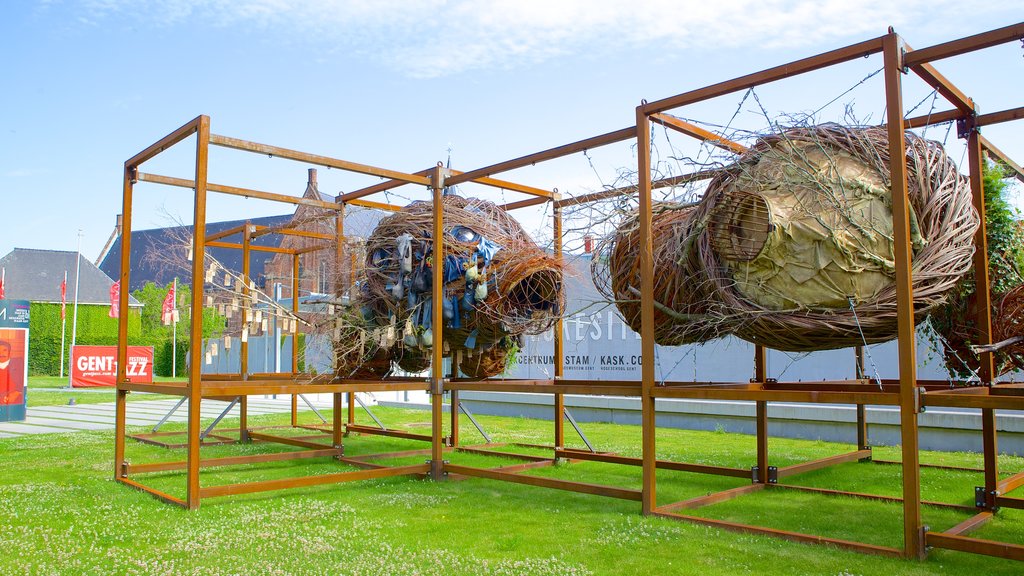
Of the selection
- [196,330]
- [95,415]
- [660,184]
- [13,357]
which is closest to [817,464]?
[660,184]

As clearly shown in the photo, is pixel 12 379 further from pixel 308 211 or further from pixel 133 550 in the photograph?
pixel 133 550

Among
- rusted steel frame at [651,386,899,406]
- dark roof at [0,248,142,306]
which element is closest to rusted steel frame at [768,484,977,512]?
rusted steel frame at [651,386,899,406]

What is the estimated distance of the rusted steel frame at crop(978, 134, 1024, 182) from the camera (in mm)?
6023

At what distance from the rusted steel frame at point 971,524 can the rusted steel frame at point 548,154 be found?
3611mm

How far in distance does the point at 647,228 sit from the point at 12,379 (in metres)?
A: 13.6

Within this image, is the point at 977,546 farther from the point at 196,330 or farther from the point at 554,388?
the point at 196,330

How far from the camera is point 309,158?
7.48 meters

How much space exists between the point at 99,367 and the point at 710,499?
28.3 meters

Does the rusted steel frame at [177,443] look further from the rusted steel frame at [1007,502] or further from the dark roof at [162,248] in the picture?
the dark roof at [162,248]

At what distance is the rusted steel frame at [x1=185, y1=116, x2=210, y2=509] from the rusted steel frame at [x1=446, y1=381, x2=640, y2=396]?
243 centimetres

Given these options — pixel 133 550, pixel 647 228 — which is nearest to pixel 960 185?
pixel 647 228

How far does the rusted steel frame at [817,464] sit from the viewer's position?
7523mm

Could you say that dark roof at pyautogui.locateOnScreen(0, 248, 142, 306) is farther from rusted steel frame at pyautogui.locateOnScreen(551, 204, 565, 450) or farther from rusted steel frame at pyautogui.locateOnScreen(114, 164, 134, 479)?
rusted steel frame at pyautogui.locateOnScreen(551, 204, 565, 450)

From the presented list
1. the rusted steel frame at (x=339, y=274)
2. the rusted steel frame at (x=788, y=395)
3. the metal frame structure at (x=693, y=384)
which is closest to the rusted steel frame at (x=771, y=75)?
the metal frame structure at (x=693, y=384)
